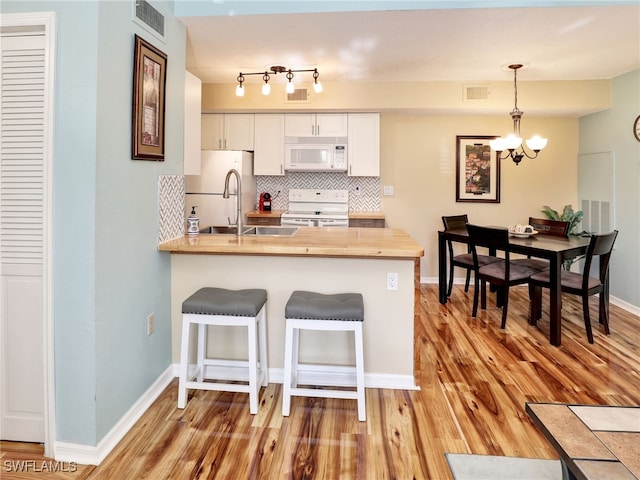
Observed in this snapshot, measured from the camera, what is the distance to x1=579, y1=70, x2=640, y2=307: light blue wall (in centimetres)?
416

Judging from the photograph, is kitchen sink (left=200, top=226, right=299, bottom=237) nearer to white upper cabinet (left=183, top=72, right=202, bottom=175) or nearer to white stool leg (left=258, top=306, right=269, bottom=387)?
white upper cabinet (left=183, top=72, right=202, bottom=175)

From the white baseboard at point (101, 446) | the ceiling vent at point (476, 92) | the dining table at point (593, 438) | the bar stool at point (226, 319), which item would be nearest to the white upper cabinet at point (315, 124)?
the ceiling vent at point (476, 92)

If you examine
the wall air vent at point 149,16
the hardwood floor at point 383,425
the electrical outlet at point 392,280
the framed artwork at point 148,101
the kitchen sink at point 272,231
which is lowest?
the hardwood floor at point 383,425

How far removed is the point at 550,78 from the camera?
447 cm

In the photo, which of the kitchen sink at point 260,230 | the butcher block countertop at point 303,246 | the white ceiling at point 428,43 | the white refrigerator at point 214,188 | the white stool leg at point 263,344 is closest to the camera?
the butcher block countertop at point 303,246

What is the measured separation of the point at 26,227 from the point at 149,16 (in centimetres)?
135

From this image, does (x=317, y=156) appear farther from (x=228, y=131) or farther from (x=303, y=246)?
(x=303, y=246)

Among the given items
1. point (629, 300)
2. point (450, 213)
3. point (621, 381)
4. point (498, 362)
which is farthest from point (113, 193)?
point (629, 300)

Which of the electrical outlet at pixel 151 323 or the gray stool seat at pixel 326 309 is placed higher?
the gray stool seat at pixel 326 309

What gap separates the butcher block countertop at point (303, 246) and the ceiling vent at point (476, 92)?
2.71 meters

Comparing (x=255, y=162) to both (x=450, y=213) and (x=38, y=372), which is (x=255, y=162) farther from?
(x=38, y=372)

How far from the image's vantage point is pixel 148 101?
2.29m

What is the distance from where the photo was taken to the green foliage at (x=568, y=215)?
4.96m

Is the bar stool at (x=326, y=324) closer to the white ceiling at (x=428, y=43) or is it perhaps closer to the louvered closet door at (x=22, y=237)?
the louvered closet door at (x=22, y=237)
